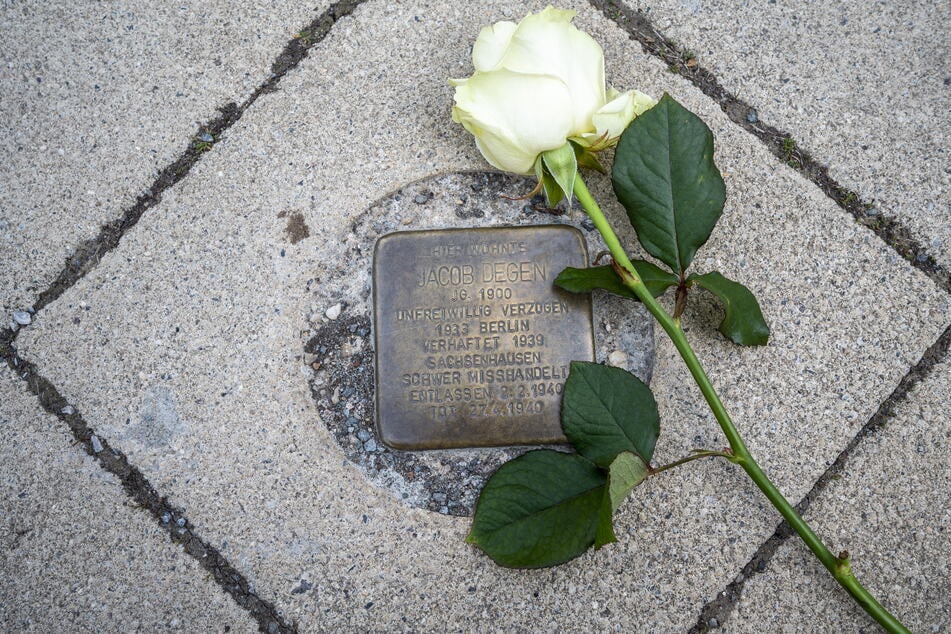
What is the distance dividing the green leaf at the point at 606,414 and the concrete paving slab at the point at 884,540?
0.38m

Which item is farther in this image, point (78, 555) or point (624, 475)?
point (78, 555)

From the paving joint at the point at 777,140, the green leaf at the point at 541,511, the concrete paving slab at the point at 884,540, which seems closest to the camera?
the green leaf at the point at 541,511

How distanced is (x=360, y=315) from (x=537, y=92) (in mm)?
535

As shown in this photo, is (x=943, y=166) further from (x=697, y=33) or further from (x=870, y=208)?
(x=697, y=33)

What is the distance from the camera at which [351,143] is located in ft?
4.28

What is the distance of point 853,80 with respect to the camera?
1317mm

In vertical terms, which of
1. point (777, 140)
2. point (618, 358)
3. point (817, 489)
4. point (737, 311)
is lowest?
point (817, 489)

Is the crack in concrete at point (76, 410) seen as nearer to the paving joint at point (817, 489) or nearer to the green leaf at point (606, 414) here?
the green leaf at point (606, 414)

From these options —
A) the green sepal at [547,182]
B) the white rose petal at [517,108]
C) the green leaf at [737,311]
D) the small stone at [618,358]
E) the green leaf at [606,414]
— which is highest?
the white rose petal at [517,108]

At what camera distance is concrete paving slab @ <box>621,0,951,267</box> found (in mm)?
1273

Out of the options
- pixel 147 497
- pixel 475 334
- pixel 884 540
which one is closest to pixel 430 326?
pixel 475 334

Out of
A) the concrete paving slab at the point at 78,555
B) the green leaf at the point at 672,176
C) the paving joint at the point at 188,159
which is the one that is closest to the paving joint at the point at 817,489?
the green leaf at the point at 672,176

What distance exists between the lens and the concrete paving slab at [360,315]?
45.4 inches

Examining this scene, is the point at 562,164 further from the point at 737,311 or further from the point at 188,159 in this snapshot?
the point at 188,159
